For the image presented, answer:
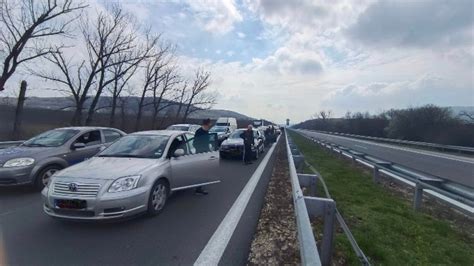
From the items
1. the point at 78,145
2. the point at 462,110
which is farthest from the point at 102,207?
the point at 462,110

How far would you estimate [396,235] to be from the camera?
5.95 m

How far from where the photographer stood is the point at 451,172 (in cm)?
1391

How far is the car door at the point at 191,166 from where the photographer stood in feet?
24.0

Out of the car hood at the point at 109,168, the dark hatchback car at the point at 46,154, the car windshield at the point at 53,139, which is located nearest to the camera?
the car hood at the point at 109,168

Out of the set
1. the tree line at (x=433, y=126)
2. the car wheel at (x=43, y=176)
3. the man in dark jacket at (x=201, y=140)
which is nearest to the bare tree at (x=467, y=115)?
the tree line at (x=433, y=126)

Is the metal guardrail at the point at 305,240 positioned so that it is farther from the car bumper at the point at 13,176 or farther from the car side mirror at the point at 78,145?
the car side mirror at the point at 78,145

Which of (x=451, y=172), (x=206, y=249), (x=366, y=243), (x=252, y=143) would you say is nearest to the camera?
(x=206, y=249)

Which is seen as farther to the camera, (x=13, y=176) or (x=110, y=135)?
(x=110, y=135)

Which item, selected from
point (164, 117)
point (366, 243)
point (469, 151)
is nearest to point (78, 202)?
point (366, 243)

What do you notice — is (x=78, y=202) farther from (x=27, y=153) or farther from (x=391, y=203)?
(x=391, y=203)

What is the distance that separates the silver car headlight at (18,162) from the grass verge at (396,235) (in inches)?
285

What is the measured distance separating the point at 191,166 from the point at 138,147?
1.27 metres

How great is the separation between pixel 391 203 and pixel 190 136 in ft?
17.5

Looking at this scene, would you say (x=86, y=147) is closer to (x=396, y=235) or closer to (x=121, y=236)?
(x=121, y=236)
